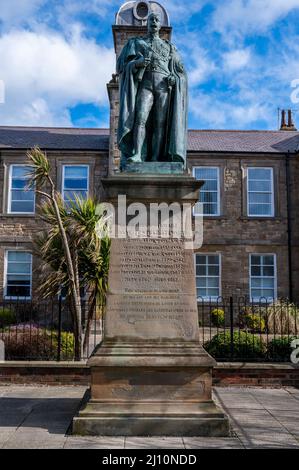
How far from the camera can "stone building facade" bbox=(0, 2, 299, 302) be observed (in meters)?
20.3

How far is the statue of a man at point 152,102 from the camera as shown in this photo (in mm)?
6387

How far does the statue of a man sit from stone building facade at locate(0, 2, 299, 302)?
1348cm

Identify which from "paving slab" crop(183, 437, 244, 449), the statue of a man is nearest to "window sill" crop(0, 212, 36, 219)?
the statue of a man

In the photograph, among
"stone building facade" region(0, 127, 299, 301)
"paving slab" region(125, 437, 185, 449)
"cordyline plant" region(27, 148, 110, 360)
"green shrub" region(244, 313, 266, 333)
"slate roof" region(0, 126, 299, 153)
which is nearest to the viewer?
"paving slab" region(125, 437, 185, 449)

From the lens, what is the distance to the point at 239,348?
32.0 ft

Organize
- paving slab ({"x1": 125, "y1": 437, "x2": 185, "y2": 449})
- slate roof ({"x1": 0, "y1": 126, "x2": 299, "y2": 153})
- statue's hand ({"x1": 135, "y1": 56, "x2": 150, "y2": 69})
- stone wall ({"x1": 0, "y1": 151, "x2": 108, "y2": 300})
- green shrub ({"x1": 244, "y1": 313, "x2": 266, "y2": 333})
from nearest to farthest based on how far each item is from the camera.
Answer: paving slab ({"x1": 125, "y1": 437, "x2": 185, "y2": 449}) < statue's hand ({"x1": 135, "y1": 56, "x2": 150, "y2": 69}) < green shrub ({"x1": 244, "y1": 313, "x2": 266, "y2": 333}) < stone wall ({"x1": 0, "y1": 151, "x2": 108, "y2": 300}) < slate roof ({"x1": 0, "y1": 126, "x2": 299, "y2": 153})

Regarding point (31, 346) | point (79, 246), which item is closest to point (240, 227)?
point (79, 246)

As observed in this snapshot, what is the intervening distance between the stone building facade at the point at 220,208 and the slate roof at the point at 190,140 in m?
0.09

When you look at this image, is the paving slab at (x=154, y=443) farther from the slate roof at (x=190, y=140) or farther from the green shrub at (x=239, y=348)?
the slate roof at (x=190, y=140)

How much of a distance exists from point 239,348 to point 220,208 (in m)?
11.7

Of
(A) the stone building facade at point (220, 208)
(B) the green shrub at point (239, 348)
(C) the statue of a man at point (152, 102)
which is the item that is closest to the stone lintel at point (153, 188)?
(C) the statue of a man at point (152, 102)

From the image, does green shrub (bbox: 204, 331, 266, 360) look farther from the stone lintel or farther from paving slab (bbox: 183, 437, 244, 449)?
the stone lintel

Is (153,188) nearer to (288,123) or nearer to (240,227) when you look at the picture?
(240,227)

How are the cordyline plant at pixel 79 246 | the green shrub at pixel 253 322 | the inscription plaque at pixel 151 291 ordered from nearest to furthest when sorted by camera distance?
the inscription plaque at pixel 151 291, the cordyline plant at pixel 79 246, the green shrub at pixel 253 322
